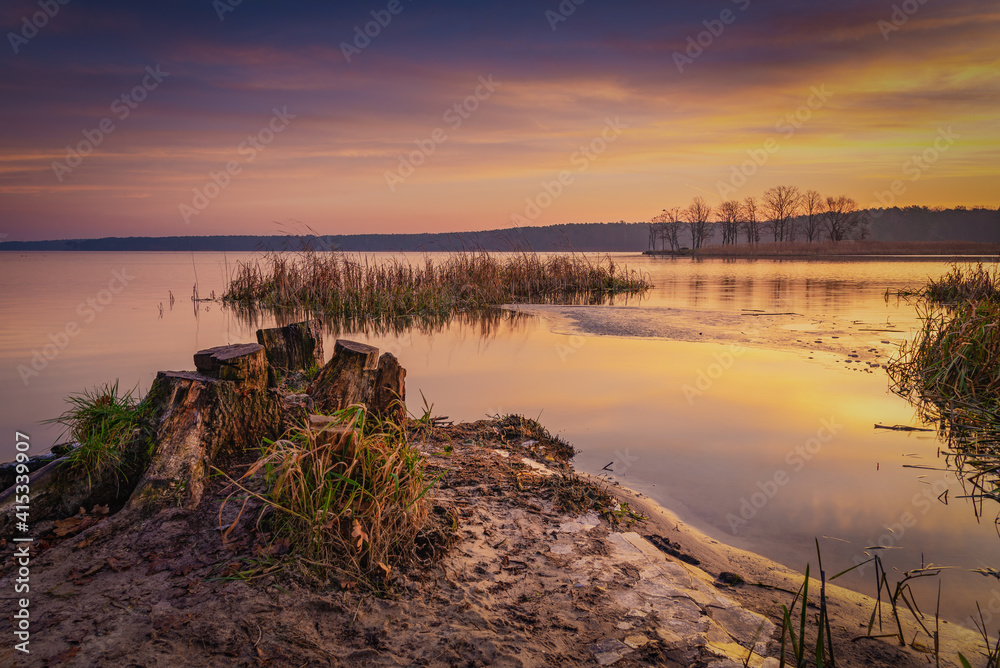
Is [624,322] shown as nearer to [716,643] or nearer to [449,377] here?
[449,377]

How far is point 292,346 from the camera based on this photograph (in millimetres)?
6293

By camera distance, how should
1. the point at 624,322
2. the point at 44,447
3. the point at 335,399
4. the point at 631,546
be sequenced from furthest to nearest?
the point at 624,322 → the point at 44,447 → the point at 335,399 → the point at 631,546

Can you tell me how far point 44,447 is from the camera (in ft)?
16.6

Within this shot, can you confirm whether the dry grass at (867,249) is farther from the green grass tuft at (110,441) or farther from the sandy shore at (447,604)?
the green grass tuft at (110,441)

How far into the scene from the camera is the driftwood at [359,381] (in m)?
4.52

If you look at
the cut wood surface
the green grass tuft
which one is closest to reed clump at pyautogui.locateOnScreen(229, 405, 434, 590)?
the cut wood surface

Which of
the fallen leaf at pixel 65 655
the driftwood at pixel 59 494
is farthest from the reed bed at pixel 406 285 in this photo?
the fallen leaf at pixel 65 655

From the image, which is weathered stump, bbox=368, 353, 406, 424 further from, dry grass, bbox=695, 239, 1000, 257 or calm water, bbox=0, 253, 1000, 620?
dry grass, bbox=695, 239, 1000, 257

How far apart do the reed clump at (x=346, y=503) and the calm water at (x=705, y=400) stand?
2.13 meters

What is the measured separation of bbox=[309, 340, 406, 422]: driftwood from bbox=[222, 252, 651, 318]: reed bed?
→ 11.0m

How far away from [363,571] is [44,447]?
4216mm

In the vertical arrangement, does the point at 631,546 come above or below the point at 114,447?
below

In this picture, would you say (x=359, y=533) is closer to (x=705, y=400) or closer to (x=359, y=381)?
(x=359, y=381)

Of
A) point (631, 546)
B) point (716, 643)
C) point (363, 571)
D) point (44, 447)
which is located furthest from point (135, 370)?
point (716, 643)
